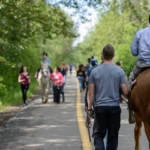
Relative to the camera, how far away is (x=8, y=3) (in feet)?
55.6

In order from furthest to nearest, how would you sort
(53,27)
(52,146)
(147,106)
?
(53,27) → (52,146) → (147,106)

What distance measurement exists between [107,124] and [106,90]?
0.51 metres

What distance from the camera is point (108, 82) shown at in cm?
645

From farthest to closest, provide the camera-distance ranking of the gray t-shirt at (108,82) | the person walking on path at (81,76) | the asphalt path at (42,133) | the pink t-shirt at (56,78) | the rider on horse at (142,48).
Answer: the person walking on path at (81,76) → the pink t-shirt at (56,78) → the asphalt path at (42,133) → the rider on horse at (142,48) → the gray t-shirt at (108,82)

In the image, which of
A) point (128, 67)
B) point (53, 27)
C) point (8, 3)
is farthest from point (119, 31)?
point (8, 3)

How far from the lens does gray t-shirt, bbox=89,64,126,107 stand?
6.45m

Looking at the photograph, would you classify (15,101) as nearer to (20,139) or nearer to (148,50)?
(20,139)

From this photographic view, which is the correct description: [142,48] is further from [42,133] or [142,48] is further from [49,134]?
[42,133]

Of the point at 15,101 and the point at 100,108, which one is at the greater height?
the point at 100,108

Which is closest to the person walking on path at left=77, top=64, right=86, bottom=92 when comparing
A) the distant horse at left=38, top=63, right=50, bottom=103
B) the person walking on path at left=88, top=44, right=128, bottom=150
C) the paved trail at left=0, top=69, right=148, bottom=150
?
the distant horse at left=38, top=63, right=50, bottom=103

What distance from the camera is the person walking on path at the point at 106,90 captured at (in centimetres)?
645

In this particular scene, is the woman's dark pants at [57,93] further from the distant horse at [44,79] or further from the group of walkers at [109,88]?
the group of walkers at [109,88]

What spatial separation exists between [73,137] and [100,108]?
12.9 feet

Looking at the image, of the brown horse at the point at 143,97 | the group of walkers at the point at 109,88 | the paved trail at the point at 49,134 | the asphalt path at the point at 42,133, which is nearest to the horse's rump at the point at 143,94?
the brown horse at the point at 143,97
